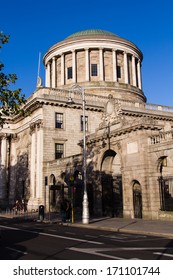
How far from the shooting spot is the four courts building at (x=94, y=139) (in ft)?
82.5

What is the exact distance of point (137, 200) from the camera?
2556 centimetres

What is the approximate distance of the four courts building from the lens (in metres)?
25.1

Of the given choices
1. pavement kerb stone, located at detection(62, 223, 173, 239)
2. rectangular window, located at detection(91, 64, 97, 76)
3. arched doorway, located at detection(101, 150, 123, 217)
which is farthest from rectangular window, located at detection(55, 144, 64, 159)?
rectangular window, located at detection(91, 64, 97, 76)

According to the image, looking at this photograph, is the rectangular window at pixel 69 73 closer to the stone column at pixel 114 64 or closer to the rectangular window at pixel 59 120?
the stone column at pixel 114 64

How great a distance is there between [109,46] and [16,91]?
41909 mm

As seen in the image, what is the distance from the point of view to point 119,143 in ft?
91.2

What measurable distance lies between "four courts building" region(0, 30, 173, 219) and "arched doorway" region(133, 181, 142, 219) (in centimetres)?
8

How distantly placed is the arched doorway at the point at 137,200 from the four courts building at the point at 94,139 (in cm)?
8

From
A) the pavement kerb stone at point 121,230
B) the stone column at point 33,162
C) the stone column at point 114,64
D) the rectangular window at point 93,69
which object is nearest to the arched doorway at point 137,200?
the pavement kerb stone at point 121,230

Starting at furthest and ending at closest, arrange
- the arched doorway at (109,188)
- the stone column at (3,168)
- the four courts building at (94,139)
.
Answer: the stone column at (3,168) → the arched doorway at (109,188) → the four courts building at (94,139)

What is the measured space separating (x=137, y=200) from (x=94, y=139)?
8.02 m

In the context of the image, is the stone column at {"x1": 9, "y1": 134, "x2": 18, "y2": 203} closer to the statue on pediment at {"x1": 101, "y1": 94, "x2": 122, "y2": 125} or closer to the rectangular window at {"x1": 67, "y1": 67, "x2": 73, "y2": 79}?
the rectangular window at {"x1": 67, "y1": 67, "x2": 73, "y2": 79}

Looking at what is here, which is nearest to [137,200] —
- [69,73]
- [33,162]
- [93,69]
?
[33,162]

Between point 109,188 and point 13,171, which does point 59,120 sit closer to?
point 13,171
